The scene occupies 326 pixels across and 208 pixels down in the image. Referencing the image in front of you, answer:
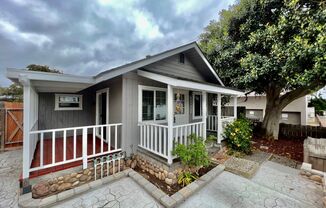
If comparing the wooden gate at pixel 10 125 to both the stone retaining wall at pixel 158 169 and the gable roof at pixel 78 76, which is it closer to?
the gable roof at pixel 78 76

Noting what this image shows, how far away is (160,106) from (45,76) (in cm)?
388

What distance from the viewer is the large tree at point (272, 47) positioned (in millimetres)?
5148

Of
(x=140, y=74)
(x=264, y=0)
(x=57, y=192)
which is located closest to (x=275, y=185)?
(x=140, y=74)

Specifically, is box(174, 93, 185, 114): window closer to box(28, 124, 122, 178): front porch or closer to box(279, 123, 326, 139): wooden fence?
box(28, 124, 122, 178): front porch

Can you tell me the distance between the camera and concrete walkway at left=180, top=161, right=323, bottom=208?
10.6ft

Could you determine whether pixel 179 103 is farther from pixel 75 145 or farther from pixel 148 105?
pixel 75 145

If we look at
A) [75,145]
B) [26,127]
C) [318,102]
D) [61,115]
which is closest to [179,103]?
[75,145]

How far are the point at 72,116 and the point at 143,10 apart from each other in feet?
31.6

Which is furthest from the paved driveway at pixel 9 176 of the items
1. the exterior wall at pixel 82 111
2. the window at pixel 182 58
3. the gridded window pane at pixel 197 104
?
the gridded window pane at pixel 197 104

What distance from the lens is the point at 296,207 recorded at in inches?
122

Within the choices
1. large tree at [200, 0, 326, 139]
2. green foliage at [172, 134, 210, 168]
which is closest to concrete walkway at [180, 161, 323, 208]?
green foliage at [172, 134, 210, 168]

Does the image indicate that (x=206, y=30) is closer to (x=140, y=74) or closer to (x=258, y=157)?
(x=140, y=74)

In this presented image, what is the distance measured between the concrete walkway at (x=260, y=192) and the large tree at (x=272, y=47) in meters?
3.59

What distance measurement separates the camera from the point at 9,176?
411cm
